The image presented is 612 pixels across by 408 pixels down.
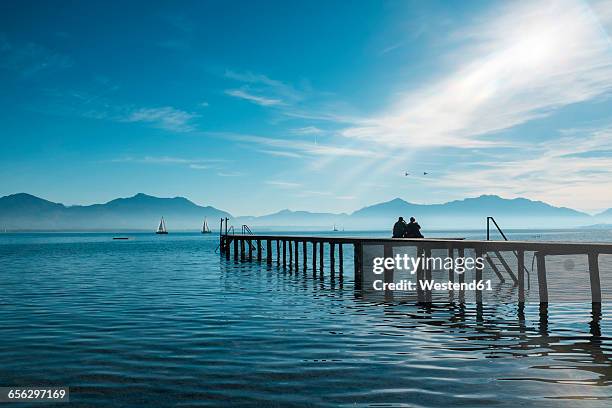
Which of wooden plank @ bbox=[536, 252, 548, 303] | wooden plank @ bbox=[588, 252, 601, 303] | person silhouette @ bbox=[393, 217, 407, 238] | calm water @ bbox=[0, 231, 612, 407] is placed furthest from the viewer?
person silhouette @ bbox=[393, 217, 407, 238]

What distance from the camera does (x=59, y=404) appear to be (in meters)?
8.42

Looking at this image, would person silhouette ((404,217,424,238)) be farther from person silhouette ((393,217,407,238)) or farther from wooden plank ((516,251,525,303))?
wooden plank ((516,251,525,303))

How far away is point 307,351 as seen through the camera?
12.0 m

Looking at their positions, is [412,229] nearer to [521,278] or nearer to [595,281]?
[521,278]

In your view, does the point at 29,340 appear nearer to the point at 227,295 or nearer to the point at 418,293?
the point at 227,295

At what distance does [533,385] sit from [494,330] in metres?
5.85

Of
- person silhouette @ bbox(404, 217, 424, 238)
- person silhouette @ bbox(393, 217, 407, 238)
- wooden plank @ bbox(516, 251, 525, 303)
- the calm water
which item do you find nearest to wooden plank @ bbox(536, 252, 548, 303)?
the calm water

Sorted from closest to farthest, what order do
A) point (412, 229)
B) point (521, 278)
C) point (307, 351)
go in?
point (307, 351) → point (521, 278) → point (412, 229)

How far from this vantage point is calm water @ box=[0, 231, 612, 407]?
8822 millimetres

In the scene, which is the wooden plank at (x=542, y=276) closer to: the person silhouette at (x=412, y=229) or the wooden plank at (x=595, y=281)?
the wooden plank at (x=595, y=281)

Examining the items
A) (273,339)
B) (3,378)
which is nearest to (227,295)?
(273,339)

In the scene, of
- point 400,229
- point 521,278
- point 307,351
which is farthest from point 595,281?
point 400,229

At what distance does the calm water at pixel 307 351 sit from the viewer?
28.9ft

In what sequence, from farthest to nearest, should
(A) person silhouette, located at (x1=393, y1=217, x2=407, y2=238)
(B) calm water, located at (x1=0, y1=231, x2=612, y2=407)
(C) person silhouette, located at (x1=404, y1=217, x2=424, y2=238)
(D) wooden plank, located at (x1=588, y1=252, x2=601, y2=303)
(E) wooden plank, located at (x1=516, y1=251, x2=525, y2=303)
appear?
(A) person silhouette, located at (x1=393, y1=217, x2=407, y2=238) < (C) person silhouette, located at (x1=404, y1=217, x2=424, y2=238) < (E) wooden plank, located at (x1=516, y1=251, x2=525, y2=303) < (D) wooden plank, located at (x1=588, y1=252, x2=601, y2=303) < (B) calm water, located at (x1=0, y1=231, x2=612, y2=407)
